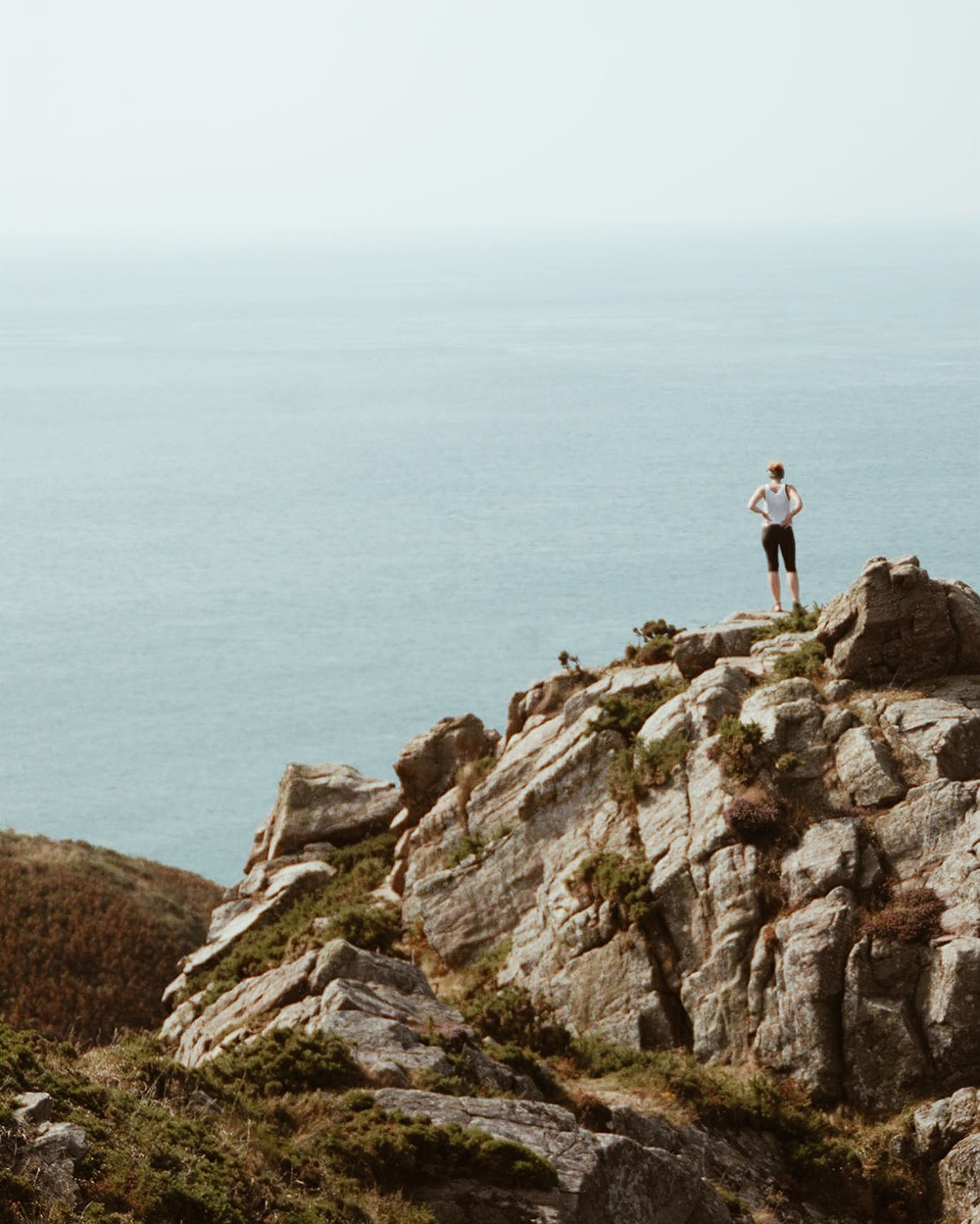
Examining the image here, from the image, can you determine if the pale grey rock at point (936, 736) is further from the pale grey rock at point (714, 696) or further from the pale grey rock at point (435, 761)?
the pale grey rock at point (435, 761)

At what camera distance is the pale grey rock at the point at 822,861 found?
26.3 m

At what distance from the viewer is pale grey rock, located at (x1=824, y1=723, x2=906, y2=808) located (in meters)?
27.2

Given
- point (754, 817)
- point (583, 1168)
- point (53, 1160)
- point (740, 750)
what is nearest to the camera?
point (53, 1160)

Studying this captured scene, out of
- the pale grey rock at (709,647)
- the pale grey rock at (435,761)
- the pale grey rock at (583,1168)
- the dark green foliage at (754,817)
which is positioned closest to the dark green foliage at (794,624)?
the pale grey rock at (709,647)

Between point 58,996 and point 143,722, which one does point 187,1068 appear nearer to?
point 58,996

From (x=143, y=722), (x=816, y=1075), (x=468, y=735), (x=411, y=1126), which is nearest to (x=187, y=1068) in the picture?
(x=411, y=1126)

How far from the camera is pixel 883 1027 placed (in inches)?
970

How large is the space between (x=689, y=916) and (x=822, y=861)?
2.61m

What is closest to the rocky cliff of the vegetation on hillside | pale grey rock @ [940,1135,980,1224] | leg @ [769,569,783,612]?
pale grey rock @ [940,1135,980,1224]

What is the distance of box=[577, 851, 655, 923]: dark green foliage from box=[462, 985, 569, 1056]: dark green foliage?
2359 millimetres

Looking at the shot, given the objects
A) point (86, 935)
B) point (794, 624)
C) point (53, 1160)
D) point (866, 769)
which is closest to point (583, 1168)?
point (53, 1160)

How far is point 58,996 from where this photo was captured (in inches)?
1983

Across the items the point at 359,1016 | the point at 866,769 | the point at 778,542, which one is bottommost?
the point at 359,1016

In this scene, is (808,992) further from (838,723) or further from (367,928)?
(367,928)
